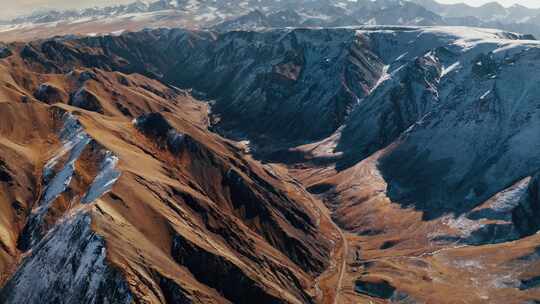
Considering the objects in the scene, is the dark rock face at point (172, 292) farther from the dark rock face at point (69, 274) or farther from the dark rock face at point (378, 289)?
the dark rock face at point (378, 289)

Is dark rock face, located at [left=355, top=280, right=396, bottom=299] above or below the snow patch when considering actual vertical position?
below

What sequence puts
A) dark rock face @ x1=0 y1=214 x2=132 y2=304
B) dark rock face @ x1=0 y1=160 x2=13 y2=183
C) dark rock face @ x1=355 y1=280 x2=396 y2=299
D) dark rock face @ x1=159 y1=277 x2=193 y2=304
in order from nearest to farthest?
dark rock face @ x1=0 y1=214 x2=132 y2=304, dark rock face @ x1=159 y1=277 x2=193 y2=304, dark rock face @ x1=0 y1=160 x2=13 y2=183, dark rock face @ x1=355 y1=280 x2=396 y2=299

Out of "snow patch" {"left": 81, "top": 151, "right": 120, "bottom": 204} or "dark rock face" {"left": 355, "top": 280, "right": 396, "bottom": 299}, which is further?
"dark rock face" {"left": 355, "top": 280, "right": 396, "bottom": 299}

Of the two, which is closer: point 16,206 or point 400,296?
point 16,206

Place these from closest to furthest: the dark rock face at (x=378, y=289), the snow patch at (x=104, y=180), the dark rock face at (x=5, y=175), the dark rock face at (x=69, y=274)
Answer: the dark rock face at (x=69, y=274) < the snow patch at (x=104, y=180) < the dark rock face at (x=5, y=175) < the dark rock face at (x=378, y=289)

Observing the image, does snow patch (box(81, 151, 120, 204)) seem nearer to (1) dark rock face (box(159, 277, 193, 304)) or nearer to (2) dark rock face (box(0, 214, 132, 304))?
(2) dark rock face (box(0, 214, 132, 304))

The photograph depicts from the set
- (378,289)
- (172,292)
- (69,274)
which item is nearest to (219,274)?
(172,292)

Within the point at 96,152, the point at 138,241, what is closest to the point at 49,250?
the point at 138,241

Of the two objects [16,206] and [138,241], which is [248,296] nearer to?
[138,241]

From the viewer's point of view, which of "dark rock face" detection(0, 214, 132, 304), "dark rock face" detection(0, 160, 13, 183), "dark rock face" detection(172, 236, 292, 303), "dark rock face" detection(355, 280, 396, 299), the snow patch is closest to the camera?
"dark rock face" detection(0, 214, 132, 304)

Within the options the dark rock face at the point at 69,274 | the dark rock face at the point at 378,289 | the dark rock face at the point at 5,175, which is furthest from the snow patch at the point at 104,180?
the dark rock face at the point at 378,289

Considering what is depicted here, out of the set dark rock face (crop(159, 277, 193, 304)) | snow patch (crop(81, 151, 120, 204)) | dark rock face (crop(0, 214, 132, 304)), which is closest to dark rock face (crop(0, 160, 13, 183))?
snow patch (crop(81, 151, 120, 204))
